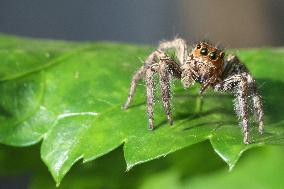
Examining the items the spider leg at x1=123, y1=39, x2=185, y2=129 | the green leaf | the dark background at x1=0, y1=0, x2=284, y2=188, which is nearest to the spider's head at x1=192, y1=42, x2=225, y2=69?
the spider leg at x1=123, y1=39, x2=185, y2=129

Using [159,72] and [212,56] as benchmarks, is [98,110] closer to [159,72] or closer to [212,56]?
[159,72]

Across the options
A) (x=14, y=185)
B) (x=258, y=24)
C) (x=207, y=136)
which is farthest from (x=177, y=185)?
(x=258, y=24)

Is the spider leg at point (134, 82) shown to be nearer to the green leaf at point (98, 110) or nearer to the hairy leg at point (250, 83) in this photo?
the green leaf at point (98, 110)

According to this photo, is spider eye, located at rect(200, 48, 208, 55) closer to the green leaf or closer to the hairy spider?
the hairy spider

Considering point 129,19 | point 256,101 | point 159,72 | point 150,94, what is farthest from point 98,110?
point 129,19

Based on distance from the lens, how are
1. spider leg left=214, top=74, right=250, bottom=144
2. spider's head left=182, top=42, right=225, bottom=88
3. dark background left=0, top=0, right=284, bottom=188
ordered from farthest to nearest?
1. dark background left=0, top=0, right=284, bottom=188
2. spider's head left=182, top=42, right=225, bottom=88
3. spider leg left=214, top=74, right=250, bottom=144

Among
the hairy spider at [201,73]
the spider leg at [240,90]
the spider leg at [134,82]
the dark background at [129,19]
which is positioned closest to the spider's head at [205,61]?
the hairy spider at [201,73]
